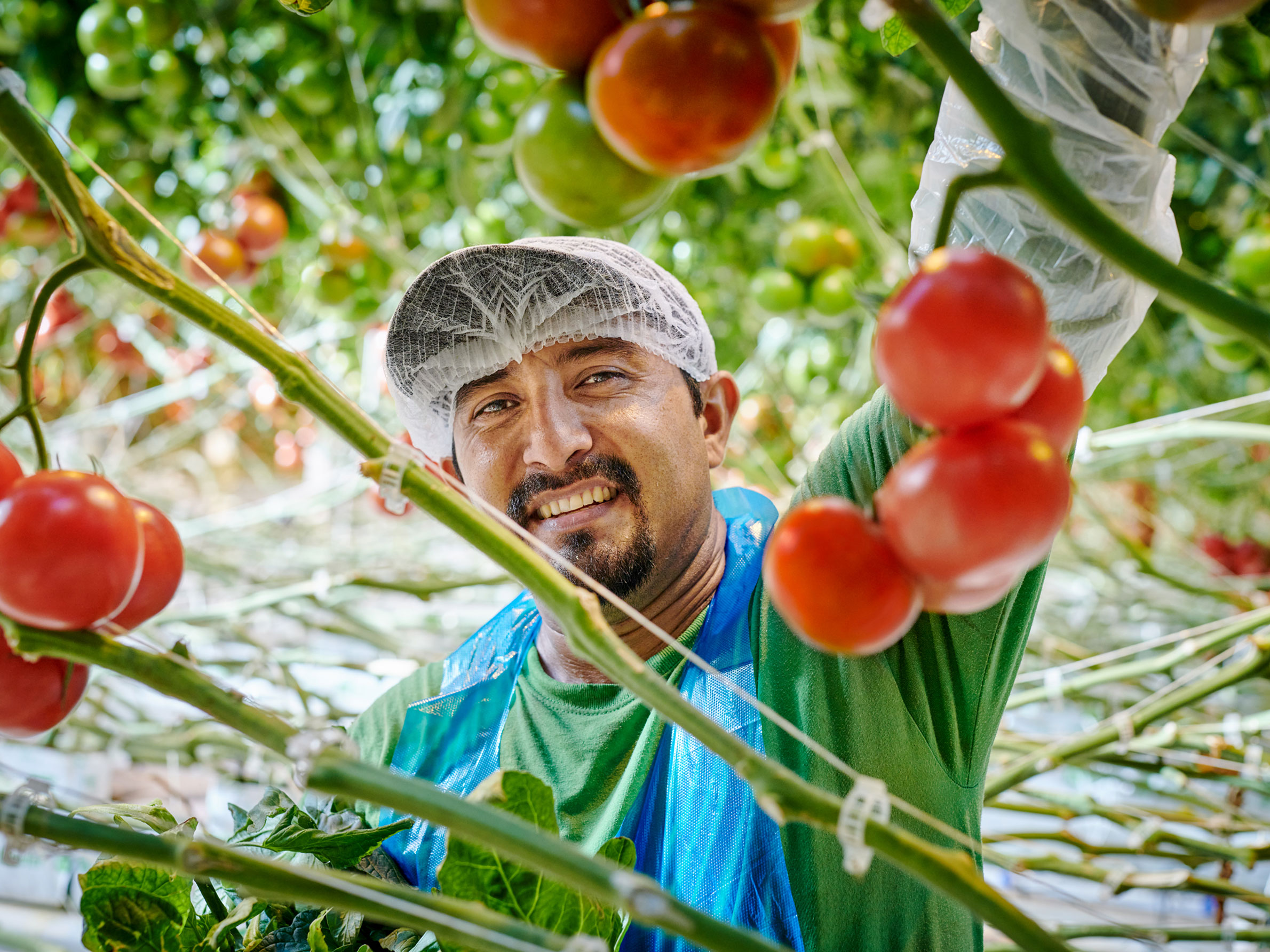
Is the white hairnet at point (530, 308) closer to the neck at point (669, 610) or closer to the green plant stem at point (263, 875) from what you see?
the neck at point (669, 610)

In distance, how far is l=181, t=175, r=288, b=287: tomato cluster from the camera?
1780 mm

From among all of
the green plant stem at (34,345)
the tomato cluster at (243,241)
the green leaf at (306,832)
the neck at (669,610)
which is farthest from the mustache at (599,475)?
the tomato cluster at (243,241)

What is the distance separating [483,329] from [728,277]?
146cm

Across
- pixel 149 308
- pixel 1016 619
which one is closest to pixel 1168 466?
pixel 1016 619

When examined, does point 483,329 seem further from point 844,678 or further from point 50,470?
point 50,470

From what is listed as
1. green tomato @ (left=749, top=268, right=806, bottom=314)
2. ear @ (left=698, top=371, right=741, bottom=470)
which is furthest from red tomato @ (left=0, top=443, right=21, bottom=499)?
green tomato @ (left=749, top=268, right=806, bottom=314)

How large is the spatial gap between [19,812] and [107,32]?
1.50 m

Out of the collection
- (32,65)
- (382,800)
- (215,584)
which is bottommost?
(382,800)

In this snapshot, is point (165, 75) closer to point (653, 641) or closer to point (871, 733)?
point (653, 641)

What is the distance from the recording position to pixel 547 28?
1.13 feet

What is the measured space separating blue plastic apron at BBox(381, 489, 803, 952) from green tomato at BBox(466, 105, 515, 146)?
855mm

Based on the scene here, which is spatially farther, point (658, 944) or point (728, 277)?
point (728, 277)

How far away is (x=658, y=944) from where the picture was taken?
28.6 inches

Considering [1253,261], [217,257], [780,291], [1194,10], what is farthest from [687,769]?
[217,257]
